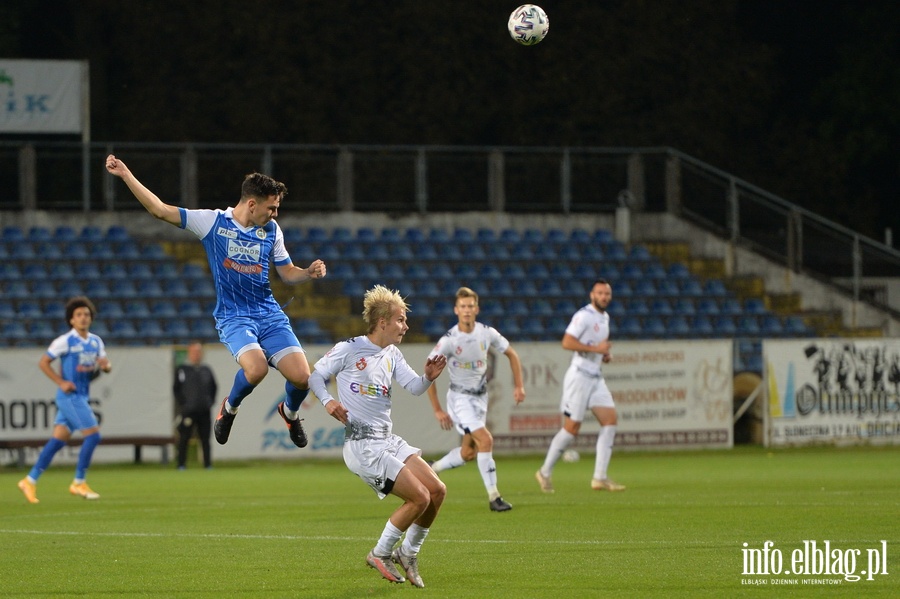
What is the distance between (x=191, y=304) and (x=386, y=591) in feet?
62.5

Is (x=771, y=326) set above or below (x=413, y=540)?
above

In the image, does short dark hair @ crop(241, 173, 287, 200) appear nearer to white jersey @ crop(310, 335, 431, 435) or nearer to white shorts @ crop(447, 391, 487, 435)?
white jersey @ crop(310, 335, 431, 435)

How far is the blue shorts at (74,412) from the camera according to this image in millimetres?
17484

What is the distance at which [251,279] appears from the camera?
451 inches

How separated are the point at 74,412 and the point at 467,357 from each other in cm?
514

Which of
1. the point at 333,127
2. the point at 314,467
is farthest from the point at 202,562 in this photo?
the point at 333,127

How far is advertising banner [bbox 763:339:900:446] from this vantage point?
1043 inches

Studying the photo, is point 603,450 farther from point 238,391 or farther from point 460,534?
point 238,391

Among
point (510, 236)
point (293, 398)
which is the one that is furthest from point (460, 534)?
point (510, 236)

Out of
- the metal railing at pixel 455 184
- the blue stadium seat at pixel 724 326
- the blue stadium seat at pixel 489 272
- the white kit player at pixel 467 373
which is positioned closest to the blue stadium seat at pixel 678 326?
the blue stadium seat at pixel 724 326

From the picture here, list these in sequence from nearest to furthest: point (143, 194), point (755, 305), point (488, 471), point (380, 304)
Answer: point (380, 304) < point (143, 194) < point (488, 471) < point (755, 305)

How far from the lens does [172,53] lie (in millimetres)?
37250

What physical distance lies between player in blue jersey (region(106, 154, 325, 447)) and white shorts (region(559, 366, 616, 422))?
6498 mm

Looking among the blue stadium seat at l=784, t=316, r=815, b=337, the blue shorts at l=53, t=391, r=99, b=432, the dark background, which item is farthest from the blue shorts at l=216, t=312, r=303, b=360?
the dark background
